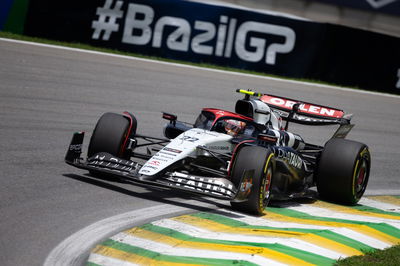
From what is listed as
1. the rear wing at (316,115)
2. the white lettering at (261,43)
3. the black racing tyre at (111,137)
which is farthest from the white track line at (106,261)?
the white lettering at (261,43)

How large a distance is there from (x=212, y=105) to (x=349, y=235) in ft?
27.1

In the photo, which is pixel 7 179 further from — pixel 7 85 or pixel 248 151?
pixel 7 85

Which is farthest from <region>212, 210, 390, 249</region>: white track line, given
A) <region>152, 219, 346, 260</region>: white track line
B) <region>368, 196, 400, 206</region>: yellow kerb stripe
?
<region>368, 196, 400, 206</region>: yellow kerb stripe

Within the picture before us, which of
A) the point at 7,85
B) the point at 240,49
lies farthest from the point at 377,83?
the point at 7,85

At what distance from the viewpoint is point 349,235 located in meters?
7.54

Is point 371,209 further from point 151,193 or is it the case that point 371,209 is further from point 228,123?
point 151,193

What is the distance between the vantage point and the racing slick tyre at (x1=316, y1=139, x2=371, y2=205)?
905cm

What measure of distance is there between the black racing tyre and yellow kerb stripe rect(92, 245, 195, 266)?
8.39 ft

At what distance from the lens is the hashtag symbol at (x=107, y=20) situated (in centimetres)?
1945

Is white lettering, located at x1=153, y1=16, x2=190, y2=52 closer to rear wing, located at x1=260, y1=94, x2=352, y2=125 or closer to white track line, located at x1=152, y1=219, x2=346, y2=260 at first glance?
rear wing, located at x1=260, y1=94, x2=352, y2=125

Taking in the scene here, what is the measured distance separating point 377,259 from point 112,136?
356cm

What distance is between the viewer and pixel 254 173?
7.81m

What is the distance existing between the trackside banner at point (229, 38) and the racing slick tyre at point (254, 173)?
1229 centimetres

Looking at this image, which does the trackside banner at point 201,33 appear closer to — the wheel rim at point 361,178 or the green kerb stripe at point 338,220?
the wheel rim at point 361,178
